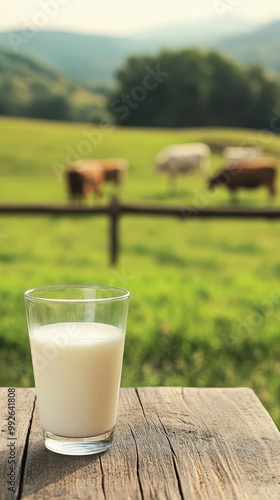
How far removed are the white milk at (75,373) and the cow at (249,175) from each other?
54.4 feet

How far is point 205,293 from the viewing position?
4.70 meters

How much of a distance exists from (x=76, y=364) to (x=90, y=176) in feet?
57.4

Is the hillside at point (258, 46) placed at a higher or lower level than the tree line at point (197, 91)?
higher

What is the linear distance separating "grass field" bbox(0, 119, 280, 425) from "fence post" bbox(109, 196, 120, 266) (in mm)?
350

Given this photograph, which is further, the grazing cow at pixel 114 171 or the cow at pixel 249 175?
the grazing cow at pixel 114 171

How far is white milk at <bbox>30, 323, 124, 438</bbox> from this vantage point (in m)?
1.06

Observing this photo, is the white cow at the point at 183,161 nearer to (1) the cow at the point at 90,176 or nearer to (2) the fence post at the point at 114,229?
(1) the cow at the point at 90,176

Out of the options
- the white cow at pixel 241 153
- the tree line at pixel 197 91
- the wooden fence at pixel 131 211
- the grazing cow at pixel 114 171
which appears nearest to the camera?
the wooden fence at pixel 131 211

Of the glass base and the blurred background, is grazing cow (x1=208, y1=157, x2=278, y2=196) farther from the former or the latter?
the glass base

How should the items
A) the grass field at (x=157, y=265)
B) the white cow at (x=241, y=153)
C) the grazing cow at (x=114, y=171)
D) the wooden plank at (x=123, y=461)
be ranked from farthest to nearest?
the white cow at (x=241, y=153) → the grazing cow at (x=114, y=171) → the grass field at (x=157, y=265) → the wooden plank at (x=123, y=461)

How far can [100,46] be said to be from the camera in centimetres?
2047

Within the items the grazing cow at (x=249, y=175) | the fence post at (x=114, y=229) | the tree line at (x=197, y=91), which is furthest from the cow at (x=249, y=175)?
the fence post at (x=114, y=229)

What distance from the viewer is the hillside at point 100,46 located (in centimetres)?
1859

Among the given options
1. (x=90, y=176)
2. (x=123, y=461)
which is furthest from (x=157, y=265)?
(x=90, y=176)
